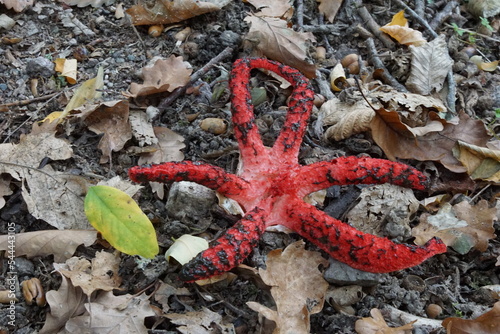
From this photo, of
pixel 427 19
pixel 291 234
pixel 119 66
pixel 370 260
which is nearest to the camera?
pixel 370 260

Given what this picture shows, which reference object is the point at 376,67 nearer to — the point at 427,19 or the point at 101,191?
the point at 427,19

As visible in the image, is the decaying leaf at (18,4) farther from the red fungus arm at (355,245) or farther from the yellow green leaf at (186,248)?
the red fungus arm at (355,245)

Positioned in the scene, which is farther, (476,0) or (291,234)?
(476,0)

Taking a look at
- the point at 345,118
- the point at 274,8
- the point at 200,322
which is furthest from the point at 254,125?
the point at 274,8

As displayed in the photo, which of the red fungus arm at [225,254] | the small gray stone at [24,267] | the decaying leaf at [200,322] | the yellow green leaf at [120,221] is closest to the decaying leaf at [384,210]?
the red fungus arm at [225,254]

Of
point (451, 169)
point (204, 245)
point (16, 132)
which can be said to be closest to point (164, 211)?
point (204, 245)

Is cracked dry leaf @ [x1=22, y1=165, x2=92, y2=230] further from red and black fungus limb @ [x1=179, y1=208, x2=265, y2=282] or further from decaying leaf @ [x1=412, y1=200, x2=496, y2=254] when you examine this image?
decaying leaf @ [x1=412, y1=200, x2=496, y2=254]
